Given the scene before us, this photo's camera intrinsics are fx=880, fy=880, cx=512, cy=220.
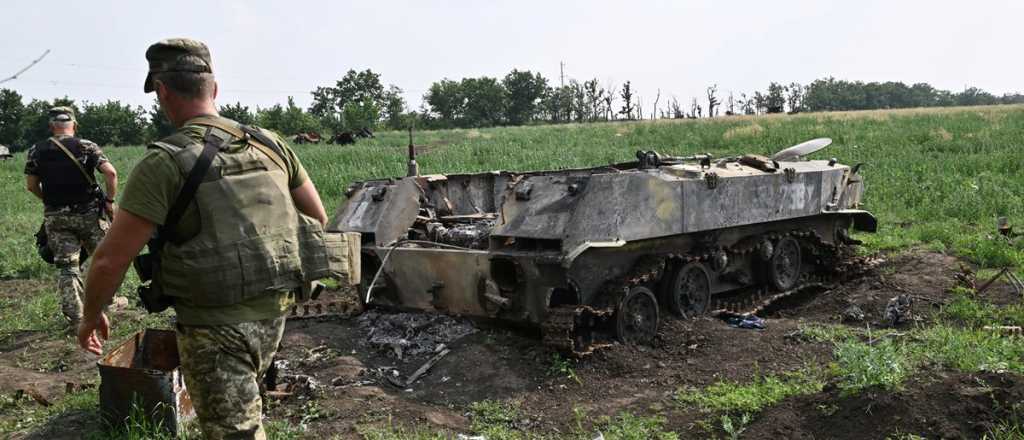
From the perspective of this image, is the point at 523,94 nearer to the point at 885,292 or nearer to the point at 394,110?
the point at 394,110

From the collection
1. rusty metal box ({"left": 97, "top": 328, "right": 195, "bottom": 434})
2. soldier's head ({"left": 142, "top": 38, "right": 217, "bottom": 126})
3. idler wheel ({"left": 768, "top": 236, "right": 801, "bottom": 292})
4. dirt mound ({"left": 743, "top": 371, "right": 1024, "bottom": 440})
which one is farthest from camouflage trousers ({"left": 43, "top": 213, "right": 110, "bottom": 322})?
idler wheel ({"left": 768, "top": 236, "right": 801, "bottom": 292})

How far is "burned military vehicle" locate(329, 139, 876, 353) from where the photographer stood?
6.43 m

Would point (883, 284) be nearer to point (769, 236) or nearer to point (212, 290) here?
point (769, 236)

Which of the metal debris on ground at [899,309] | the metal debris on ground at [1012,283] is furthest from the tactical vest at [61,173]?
the metal debris on ground at [1012,283]

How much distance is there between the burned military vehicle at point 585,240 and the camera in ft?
21.1

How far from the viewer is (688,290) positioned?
7.47 meters

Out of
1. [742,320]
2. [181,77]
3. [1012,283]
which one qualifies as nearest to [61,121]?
[181,77]

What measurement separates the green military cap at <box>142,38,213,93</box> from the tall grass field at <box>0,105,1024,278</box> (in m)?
9.21

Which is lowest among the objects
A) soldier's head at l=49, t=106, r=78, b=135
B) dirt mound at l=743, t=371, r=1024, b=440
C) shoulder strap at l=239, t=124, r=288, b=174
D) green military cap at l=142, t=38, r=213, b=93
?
dirt mound at l=743, t=371, r=1024, b=440

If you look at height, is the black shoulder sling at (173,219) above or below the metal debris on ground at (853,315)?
above

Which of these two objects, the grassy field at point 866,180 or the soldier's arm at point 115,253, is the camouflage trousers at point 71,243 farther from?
the soldier's arm at point 115,253

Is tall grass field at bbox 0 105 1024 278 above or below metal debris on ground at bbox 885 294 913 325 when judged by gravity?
above

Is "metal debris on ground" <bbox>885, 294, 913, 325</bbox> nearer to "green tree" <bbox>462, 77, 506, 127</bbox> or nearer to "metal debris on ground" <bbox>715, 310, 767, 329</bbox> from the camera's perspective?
"metal debris on ground" <bbox>715, 310, 767, 329</bbox>

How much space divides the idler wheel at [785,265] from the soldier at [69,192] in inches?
240
